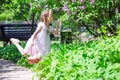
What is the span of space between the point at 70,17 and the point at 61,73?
5.51 m

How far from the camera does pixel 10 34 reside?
20.3 metres

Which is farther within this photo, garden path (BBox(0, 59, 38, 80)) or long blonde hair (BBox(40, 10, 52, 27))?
long blonde hair (BBox(40, 10, 52, 27))

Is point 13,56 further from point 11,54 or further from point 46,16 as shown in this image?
point 46,16

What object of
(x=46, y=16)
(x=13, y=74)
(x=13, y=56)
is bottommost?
(x=13, y=56)

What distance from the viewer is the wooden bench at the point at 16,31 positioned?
20.1 m

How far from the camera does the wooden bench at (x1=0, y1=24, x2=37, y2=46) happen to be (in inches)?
790

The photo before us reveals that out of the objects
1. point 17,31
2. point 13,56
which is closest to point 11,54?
point 13,56

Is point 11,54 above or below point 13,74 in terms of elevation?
below

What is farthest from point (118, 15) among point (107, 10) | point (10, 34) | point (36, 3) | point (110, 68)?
point (10, 34)

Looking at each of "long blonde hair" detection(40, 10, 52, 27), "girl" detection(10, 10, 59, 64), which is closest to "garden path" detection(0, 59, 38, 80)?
"girl" detection(10, 10, 59, 64)

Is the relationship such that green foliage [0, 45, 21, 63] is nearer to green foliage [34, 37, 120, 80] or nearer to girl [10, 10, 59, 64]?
girl [10, 10, 59, 64]

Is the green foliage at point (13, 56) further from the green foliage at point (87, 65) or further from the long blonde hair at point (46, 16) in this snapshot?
the green foliage at point (87, 65)

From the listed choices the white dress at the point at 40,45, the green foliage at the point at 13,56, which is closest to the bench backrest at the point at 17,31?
the green foliage at the point at 13,56

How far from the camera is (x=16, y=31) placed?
20.5m
